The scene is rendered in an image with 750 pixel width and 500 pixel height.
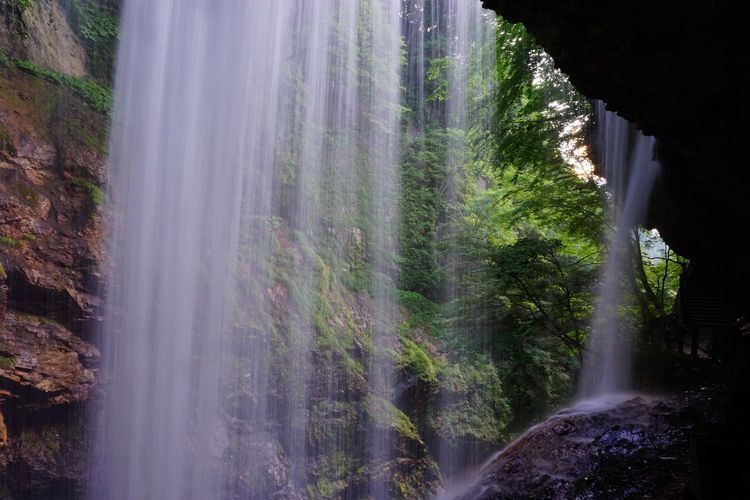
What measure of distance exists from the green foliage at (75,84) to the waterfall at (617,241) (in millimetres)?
10332

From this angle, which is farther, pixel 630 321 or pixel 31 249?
pixel 630 321

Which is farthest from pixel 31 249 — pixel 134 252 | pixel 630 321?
pixel 630 321

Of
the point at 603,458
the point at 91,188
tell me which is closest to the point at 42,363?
the point at 91,188

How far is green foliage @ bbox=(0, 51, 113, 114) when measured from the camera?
9.12 meters

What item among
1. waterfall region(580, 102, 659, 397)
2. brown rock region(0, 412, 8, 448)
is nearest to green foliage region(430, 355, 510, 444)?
waterfall region(580, 102, 659, 397)

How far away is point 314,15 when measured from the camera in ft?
49.2

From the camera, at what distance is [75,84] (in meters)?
9.85

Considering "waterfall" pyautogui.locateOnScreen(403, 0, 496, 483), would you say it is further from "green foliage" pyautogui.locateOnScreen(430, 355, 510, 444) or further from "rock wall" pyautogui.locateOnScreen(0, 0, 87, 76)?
"rock wall" pyautogui.locateOnScreen(0, 0, 87, 76)

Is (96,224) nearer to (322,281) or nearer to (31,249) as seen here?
(31,249)

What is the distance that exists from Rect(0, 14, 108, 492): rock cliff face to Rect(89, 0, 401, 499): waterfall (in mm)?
454

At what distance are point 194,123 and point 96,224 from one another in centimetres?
387

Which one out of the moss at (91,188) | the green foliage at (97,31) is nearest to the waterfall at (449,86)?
the moss at (91,188)

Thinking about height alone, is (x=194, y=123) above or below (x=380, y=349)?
above

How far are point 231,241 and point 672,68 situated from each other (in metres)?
9.34
